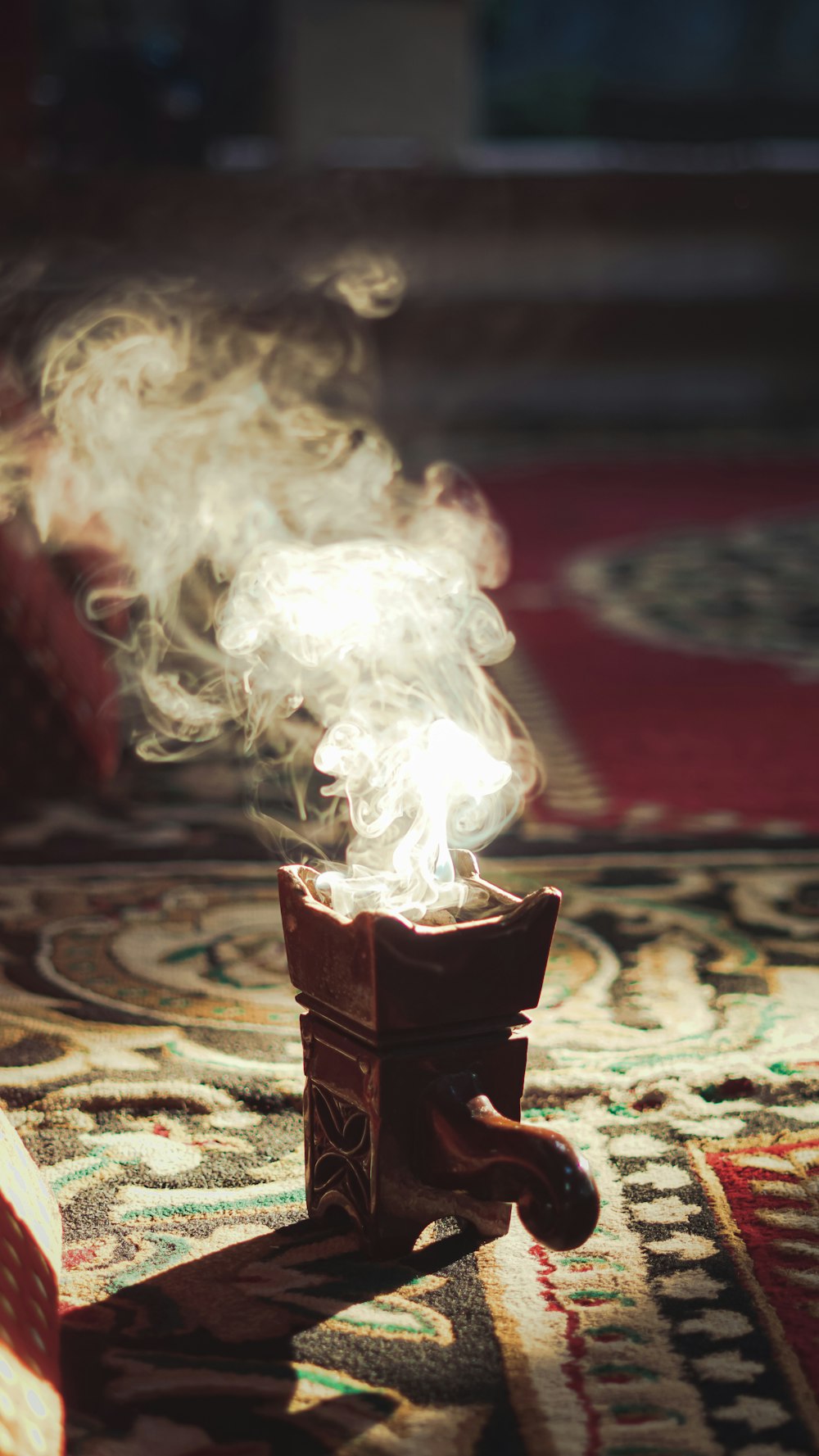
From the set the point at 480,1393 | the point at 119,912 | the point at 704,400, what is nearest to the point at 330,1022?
the point at 480,1393

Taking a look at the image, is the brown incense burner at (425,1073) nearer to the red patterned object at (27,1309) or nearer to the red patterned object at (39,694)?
the red patterned object at (27,1309)

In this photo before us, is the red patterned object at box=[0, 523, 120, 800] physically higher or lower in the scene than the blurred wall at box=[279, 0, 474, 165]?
lower

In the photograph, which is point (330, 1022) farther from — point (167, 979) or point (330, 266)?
point (330, 266)

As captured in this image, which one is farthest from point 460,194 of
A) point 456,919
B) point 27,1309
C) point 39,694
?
point 27,1309

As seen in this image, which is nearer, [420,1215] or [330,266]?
[420,1215]

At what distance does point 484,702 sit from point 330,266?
476cm

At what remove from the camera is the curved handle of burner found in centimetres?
88

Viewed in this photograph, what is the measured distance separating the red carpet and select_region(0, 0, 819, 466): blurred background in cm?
134

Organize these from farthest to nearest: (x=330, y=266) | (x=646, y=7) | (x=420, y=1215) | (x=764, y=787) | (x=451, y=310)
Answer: (x=646, y=7) < (x=451, y=310) < (x=330, y=266) < (x=764, y=787) < (x=420, y=1215)

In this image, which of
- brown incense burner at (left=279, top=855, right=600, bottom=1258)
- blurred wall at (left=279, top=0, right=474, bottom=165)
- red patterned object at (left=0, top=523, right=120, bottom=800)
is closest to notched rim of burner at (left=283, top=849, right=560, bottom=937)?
brown incense burner at (left=279, top=855, right=600, bottom=1258)

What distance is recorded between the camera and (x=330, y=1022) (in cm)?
100

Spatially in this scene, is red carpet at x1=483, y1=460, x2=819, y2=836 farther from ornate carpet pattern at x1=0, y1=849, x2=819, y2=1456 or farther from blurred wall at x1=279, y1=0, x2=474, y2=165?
blurred wall at x1=279, y1=0, x2=474, y2=165

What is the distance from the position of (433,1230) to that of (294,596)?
2.02 ft

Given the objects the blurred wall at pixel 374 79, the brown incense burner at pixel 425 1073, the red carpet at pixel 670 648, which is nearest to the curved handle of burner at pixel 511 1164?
the brown incense burner at pixel 425 1073
